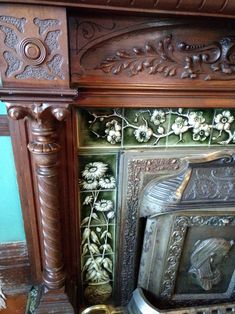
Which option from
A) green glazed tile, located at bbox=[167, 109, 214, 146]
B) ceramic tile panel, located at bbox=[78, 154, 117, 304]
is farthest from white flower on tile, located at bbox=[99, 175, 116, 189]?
green glazed tile, located at bbox=[167, 109, 214, 146]

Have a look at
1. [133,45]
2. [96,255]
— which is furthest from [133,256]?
[133,45]

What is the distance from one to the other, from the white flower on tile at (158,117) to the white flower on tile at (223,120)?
20 cm

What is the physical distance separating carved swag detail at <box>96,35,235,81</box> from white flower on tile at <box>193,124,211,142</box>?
0.58ft

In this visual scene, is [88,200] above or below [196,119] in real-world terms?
below

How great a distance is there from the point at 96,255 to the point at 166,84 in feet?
2.44

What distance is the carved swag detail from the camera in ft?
2.48

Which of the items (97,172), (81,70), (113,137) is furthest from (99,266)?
(81,70)

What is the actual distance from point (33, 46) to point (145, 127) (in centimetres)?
43

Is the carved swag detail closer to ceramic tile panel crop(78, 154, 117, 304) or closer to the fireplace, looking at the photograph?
the fireplace

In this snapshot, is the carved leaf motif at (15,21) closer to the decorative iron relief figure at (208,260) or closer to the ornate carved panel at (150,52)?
the ornate carved panel at (150,52)

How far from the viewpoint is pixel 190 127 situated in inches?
36.5

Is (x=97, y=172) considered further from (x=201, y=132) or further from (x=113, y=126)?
(x=201, y=132)

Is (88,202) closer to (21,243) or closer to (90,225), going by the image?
(90,225)

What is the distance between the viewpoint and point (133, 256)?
111cm
